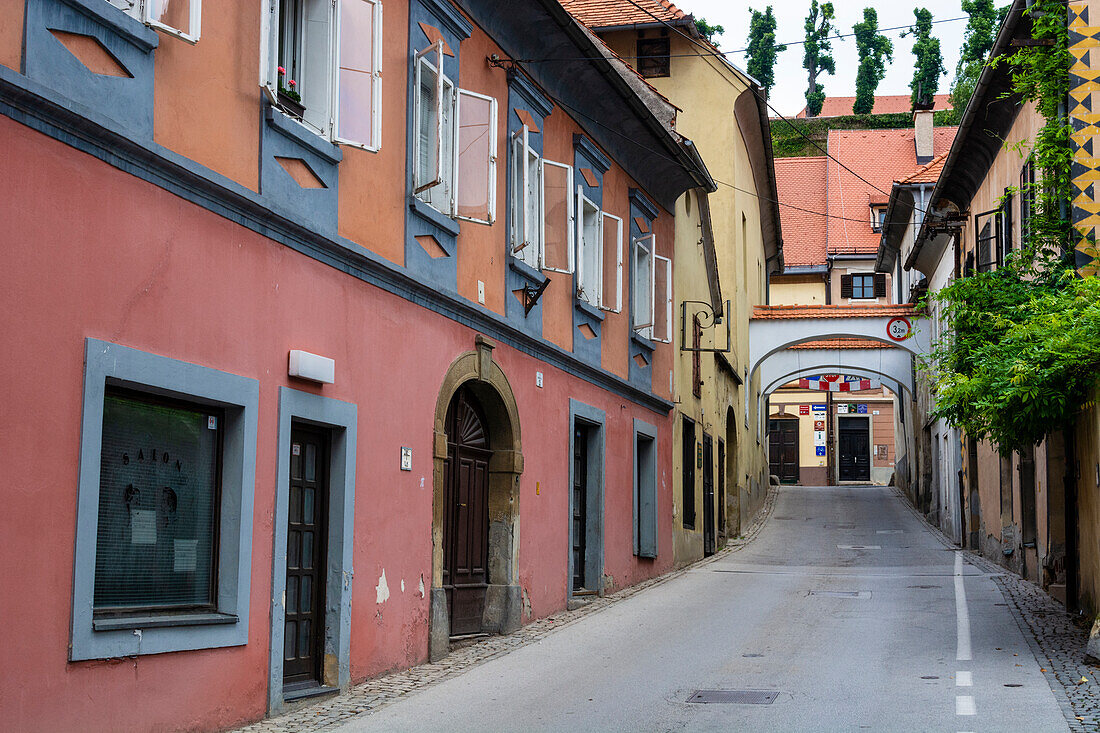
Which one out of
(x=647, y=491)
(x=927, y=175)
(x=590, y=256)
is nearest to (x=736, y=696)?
(x=590, y=256)

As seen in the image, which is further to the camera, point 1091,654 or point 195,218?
point 1091,654

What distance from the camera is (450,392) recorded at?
11.7 meters

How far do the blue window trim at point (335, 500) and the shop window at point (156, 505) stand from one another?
66cm

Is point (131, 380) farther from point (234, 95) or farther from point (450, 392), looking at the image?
point (450, 392)

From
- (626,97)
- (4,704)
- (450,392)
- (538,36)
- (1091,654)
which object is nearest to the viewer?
(4,704)

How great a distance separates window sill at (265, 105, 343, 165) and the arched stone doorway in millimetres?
2924

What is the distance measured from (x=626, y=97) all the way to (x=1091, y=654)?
29.9 ft

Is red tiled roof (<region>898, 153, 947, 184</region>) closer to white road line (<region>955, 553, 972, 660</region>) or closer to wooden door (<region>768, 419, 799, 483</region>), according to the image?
white road line (<region>955, 553, 972, 660</region>)

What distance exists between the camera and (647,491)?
1944cm

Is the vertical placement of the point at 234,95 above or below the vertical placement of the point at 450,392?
above

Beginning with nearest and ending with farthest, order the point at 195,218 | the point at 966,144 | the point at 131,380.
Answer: the point at 131,380 → the point at 195,218 → the point at 966,144

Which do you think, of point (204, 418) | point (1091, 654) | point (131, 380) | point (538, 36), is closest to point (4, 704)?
point (131, 380)

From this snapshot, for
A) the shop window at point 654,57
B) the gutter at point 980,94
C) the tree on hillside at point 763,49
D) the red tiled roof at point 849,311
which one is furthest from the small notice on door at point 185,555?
the tree on hillside at point 763,49

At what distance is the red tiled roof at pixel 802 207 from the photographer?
52.4m
